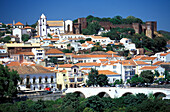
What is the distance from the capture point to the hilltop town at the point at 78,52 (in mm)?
49531

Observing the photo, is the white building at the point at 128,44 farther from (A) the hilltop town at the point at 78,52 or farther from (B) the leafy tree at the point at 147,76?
(B) the leafy tree at the point at 147,76

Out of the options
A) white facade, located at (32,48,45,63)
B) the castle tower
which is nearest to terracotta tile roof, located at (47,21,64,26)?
the castle tower

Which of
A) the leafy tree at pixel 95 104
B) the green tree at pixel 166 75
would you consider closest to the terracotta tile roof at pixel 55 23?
the green tree at pixel 166 75

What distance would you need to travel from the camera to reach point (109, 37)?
289 feet

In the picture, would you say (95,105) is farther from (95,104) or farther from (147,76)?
(147,76)

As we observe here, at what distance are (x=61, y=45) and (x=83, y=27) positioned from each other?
68.6 ft

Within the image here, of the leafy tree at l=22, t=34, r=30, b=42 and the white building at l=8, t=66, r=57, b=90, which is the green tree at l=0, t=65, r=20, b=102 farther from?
the leafy tree at l=22, t=34, r=30, b=42

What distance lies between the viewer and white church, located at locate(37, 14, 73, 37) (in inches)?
3551

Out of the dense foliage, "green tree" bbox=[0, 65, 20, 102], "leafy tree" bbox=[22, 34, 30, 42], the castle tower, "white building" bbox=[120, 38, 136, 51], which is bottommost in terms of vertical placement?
the dense foliage

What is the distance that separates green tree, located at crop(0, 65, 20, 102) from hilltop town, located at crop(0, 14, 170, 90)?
352 cm

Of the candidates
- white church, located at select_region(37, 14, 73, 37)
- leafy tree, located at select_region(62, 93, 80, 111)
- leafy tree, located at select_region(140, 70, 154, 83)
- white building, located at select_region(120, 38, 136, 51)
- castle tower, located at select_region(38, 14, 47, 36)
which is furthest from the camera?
white church, located at select_region(37, 14, 73, 37)

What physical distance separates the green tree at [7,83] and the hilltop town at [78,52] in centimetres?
352

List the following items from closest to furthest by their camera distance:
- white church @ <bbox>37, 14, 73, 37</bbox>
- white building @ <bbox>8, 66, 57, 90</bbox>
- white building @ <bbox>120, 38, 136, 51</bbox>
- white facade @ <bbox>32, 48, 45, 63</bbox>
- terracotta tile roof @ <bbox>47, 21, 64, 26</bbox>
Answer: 1. white building @ <bbox>8, 66, 57, 90</bbox>
2. white facade @ <bbox>32, 48, 45, 63</bbox>
3. white building @ <bbox>120, 38, 136, 51</bbox>
4. white church @ <bbox>37, 14, 73, 37</bbox>
5. terracotta tile roof @ <bbox>47, 21, 64, 26</bbox>

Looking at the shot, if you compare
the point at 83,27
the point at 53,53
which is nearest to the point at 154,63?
the point at 53,53
